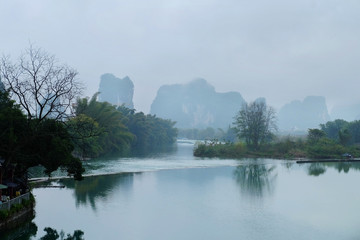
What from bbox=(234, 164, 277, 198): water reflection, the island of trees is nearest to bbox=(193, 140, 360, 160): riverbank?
the island of trees

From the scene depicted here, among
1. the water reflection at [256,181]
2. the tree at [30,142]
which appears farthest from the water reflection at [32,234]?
the water reflection at [256,181]

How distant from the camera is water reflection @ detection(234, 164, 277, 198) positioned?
27398 mm

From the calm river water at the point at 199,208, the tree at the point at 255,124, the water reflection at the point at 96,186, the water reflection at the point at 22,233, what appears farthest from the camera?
the tree at the point at 255,124

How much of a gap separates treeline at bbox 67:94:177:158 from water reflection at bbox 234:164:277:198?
12412 mm

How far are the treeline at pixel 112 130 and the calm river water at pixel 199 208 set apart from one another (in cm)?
347

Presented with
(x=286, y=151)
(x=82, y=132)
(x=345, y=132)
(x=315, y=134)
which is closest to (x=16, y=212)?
(x=82, y=132)

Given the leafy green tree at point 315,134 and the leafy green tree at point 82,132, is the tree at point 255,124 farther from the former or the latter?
the leafy green tree at point 82,132

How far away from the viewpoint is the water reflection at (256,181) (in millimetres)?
27398

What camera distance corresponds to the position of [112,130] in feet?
202

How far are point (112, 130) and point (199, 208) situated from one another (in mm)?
42711

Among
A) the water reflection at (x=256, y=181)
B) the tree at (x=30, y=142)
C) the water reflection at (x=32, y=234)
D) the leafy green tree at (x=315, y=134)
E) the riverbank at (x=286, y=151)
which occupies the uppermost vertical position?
the leafy green tree at (x=315, y=134)

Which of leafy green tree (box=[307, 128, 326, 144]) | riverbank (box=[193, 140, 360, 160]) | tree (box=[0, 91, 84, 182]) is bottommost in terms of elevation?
riverbank (box=[193, 140, 360, 160])

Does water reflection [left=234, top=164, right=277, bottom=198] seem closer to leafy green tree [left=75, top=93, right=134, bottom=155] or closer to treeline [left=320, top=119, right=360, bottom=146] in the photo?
leafy green tree [left=75, top=93, right=134, bottom=155]

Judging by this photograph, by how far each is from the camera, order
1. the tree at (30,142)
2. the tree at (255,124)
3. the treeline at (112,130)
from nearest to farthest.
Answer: the tree at (30,142)
the treeline at (112,130)
the tree at (255,124)
